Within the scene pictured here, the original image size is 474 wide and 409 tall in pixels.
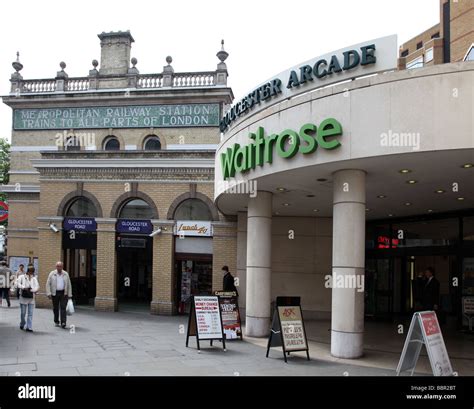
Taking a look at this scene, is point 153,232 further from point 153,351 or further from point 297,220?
point 153,351

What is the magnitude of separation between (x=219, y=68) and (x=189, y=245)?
11.4 metres

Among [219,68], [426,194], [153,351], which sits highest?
[219,68]

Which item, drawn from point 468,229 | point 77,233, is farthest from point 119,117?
point 468,229

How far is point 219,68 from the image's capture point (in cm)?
2742

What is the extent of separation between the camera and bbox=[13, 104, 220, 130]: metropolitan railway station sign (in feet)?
88.5

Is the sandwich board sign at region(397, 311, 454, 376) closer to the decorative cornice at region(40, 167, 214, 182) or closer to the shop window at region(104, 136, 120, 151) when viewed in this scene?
the decorative cornice at region(40, 167, 214, 182)

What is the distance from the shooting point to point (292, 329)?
10938 millimetres

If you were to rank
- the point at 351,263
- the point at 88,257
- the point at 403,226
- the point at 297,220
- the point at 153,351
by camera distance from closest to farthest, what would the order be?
the point at 351,263
the point at 153,351
the point at 403,226
the point at 297,220
the point at 88,257

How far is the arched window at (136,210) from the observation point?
67.8ft

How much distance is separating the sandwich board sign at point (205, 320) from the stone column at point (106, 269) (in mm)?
8915

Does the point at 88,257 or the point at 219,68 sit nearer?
the point at 88,257

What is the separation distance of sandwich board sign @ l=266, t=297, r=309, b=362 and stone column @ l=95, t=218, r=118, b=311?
35.3ft

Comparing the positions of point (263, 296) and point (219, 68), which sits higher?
point (219, 68)
